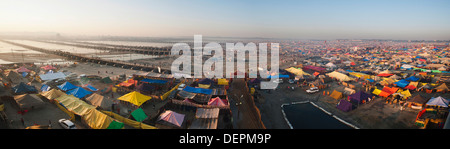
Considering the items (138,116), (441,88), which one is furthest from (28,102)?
(441,88)

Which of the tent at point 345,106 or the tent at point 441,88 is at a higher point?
the tent at point 441,88

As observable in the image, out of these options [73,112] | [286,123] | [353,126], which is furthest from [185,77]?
[353,126]

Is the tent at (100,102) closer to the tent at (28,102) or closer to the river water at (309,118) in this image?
the tent at (28,102)

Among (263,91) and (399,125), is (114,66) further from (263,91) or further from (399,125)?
(399,125)

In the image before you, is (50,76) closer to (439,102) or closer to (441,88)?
(439,102)

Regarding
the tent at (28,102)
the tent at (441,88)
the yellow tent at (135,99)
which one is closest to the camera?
the tent at (28,102)

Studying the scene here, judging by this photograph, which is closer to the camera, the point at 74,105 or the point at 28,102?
the point at 74,105

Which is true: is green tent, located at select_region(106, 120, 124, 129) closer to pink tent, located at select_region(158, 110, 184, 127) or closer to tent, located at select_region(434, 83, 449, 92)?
pink tent, located at select_region(158, 110, 184, 127)

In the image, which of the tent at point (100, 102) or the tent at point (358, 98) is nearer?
the tent at point (100, 102)

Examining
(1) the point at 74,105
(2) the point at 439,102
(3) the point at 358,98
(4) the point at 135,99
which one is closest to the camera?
(1) the point at 74,105

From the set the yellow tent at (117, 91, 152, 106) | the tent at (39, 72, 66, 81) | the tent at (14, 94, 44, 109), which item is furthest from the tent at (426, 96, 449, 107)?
the tent at (39, 72, 66, 81)

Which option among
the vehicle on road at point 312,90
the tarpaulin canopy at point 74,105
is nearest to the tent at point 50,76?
the tarpaulin canopy at point 74,105
